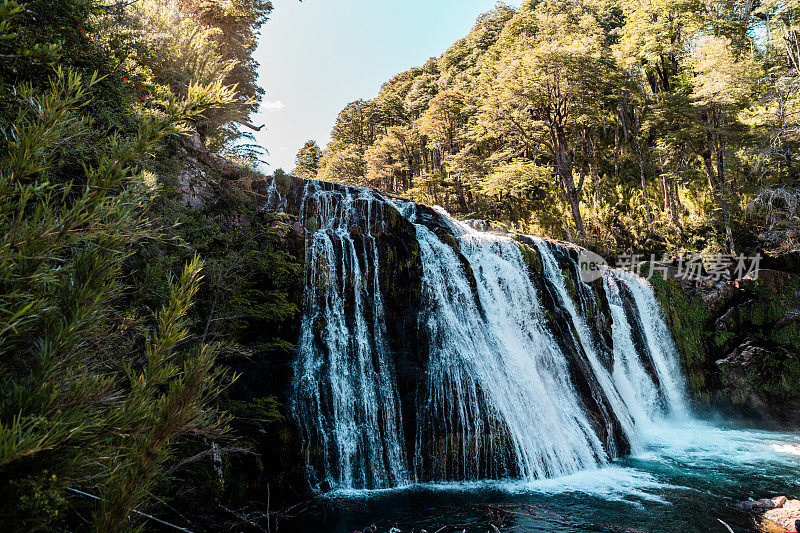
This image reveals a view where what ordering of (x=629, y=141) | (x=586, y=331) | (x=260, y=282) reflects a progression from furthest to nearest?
(x=629, y=141) < (x=586, y=331) < (x=260, y=282)

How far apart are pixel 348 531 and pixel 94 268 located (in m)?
5.74

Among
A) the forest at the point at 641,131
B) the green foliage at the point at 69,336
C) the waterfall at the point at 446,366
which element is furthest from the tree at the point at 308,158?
the green foliage at the point at 69,336

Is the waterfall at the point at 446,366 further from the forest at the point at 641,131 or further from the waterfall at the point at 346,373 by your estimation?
the forest at the point at 641,131

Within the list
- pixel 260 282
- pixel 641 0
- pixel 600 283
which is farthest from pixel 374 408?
pixel 641 0

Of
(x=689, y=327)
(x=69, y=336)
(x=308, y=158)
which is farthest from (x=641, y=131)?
(x=308, y=158)

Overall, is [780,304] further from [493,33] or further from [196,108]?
[493,33]

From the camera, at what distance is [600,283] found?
14.1m

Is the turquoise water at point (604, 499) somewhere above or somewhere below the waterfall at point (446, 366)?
below

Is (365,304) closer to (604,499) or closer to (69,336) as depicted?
(604,499)

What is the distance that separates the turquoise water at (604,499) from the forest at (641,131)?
12463 millimetres

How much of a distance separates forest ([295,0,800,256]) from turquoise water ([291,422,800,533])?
491 inches

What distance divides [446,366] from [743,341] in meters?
15.7

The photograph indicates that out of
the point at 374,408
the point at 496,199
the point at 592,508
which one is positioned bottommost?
the point at 592,508

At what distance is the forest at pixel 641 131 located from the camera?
17969 millimetres
